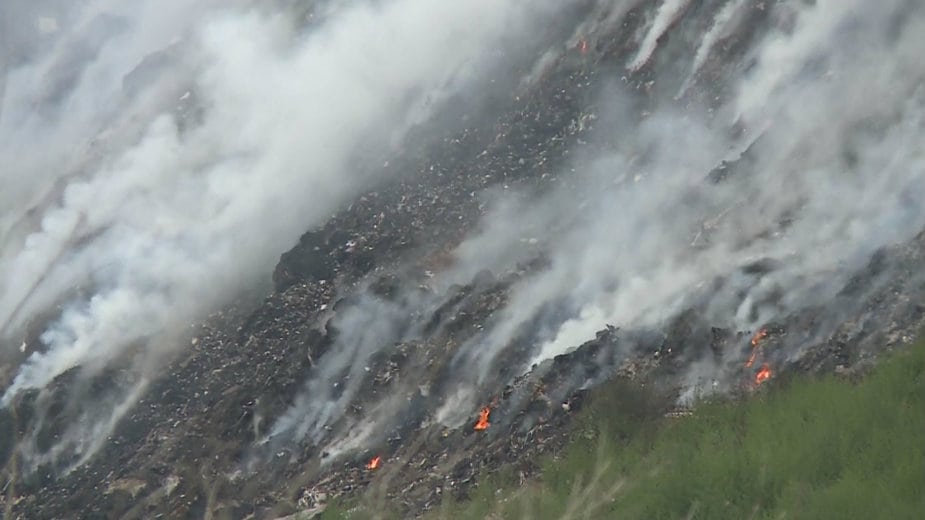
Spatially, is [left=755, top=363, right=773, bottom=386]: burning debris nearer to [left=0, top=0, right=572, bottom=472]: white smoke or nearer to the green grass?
the green grass

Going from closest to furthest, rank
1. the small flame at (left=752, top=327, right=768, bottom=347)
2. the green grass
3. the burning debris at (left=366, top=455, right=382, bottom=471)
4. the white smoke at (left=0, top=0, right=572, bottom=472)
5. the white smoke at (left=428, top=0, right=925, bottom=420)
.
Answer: the green grass → the small flame at (left=752, top=327, right=768, bottom=347) → the burning debris at (left=366, top=455, right=382, bottom=471) → the white smoke at (left=428, top=0, right=925, bottom=420) → the white smoke at (left=0, top=0, right=572, bottom=472)

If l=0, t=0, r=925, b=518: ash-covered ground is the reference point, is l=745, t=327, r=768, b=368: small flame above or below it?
below

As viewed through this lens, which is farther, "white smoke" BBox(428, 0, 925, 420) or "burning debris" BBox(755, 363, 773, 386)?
"white smoke" BBox(428, 0, 925, 420)

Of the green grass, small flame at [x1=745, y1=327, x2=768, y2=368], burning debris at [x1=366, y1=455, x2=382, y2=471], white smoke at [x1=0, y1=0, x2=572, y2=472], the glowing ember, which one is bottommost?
the green grass

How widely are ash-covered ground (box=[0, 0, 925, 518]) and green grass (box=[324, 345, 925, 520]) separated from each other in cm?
129

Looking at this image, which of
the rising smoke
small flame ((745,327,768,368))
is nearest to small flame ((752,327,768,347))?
small flame ((745,327,768,368))

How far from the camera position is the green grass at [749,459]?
97.1 ft

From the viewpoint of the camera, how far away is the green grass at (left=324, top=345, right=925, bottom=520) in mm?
29594

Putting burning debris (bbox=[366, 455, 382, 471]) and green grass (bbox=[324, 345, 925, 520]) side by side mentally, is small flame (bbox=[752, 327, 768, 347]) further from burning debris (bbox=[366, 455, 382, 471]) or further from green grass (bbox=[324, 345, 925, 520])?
burning debris (bbox=[366, 455, 382, 471])

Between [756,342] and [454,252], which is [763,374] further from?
[454,252]

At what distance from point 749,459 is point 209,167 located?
4944 centimetres

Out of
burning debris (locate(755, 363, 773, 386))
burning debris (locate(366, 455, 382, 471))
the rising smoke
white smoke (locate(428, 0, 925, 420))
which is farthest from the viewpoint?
the rising smoke

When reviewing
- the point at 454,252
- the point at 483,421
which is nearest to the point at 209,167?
the point at 454,252

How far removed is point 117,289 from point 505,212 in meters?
24.9
